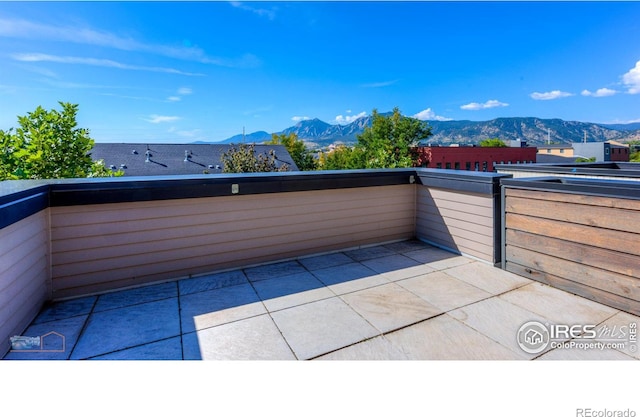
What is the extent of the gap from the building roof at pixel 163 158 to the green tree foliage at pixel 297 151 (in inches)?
689

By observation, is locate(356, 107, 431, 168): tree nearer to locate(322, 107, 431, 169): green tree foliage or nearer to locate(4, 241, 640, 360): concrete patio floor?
locate(322, 107, 431, 169): green tree foliage

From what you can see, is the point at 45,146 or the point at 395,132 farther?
the point at 395,132

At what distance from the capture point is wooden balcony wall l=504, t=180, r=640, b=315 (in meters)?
2.26

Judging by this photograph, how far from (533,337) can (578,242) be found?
3.53 ft

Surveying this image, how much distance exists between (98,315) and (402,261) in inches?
114

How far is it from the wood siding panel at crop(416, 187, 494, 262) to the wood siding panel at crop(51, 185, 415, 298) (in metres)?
0.23

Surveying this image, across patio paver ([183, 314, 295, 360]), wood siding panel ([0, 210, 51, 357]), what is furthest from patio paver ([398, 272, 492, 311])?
wood siding panel ([0, 210, 51, 357])

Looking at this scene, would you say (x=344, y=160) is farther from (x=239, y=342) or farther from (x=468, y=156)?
(x=239, y=342)

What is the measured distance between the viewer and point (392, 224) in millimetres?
4293

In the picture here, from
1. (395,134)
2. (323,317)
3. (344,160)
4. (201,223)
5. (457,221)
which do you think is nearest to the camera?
(323,317)

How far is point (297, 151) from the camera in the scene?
43.9 metres

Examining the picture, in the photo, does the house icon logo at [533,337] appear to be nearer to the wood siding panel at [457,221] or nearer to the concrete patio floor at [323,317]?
the concrete patio floor at [323,317]

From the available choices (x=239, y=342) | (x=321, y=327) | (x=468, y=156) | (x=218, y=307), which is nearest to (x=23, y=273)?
(x=218, y=307)
